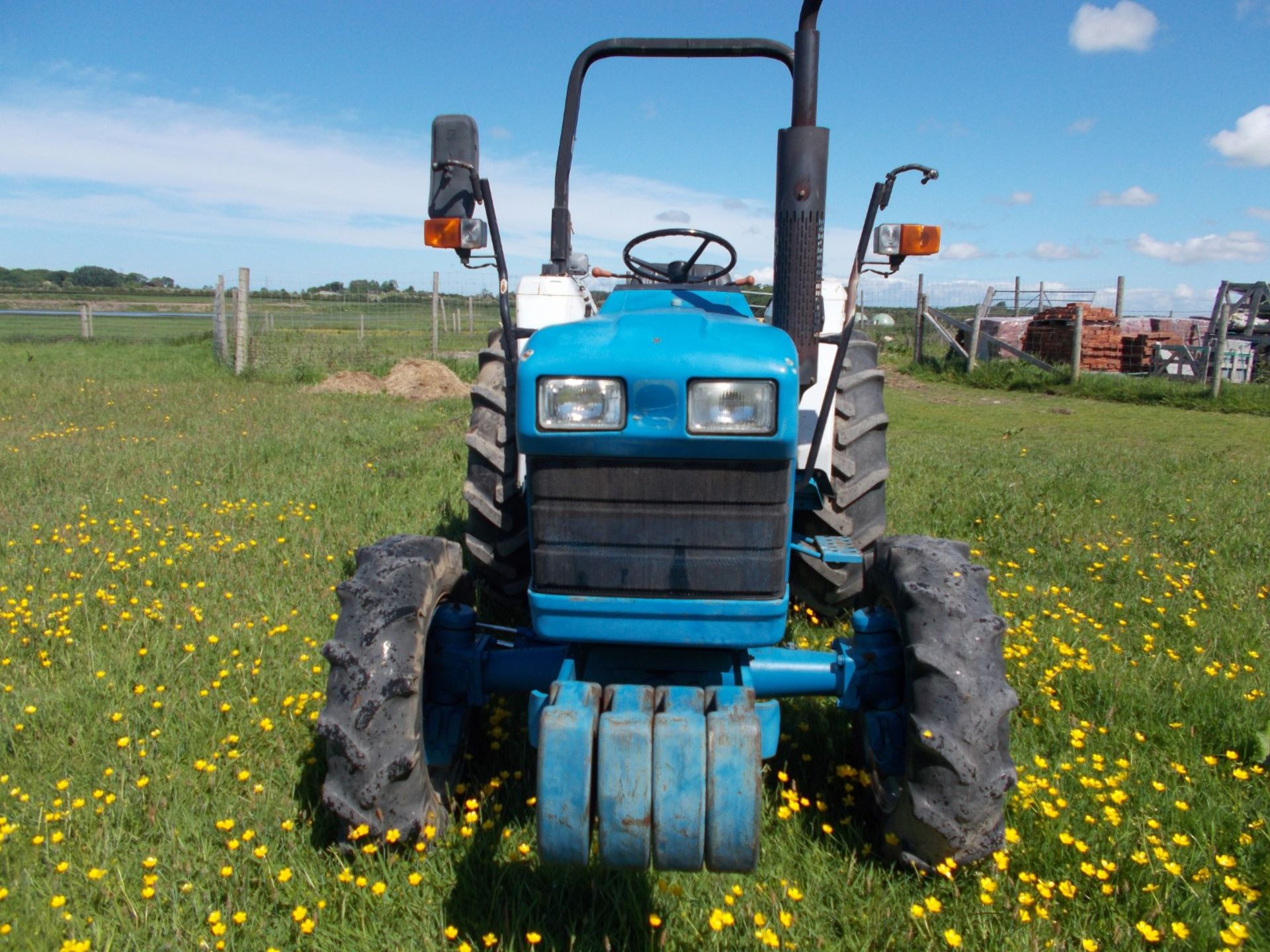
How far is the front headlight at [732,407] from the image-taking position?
2.15 meters

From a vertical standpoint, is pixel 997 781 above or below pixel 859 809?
above

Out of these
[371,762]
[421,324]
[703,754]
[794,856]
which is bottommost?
[794,856]

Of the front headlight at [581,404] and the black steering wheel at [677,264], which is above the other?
the black steering wheel at [677,264]

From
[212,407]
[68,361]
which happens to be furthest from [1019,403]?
[68,361]

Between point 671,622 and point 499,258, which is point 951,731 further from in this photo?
point 499,258

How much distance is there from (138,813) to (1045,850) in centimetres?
253

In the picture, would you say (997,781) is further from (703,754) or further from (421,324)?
(421,324)

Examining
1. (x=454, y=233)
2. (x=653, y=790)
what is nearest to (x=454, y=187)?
(x=454, y=233)

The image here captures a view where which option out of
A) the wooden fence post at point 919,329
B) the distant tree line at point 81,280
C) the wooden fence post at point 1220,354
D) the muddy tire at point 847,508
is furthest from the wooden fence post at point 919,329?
the distant tree line at point 81,280

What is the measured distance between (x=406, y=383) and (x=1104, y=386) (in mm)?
10177

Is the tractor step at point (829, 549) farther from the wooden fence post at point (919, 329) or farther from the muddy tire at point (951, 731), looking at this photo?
the wooden fence post at point (919, 329)

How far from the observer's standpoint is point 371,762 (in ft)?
7.80

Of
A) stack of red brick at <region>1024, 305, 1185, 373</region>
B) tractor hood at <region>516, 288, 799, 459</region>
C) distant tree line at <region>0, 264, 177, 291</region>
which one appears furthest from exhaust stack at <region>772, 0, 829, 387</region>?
distant tree line at <region>0, 264, 177, 291</region>

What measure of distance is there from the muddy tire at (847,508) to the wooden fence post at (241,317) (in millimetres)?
10760
